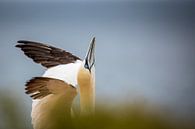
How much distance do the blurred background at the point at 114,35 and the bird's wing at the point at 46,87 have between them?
0.17ft

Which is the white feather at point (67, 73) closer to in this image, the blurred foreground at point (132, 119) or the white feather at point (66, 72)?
the white feather at point (66, 72)

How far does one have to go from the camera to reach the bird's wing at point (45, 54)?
233 cm

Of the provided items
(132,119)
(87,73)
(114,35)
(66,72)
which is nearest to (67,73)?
(66,72)

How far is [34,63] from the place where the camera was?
7.63 ft

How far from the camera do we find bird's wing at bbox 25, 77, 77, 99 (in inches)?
89.4

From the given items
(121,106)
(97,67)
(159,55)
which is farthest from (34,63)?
(121,106)

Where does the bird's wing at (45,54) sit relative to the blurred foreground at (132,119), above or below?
below

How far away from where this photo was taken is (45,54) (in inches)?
92.8

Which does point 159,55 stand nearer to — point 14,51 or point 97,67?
point 97,67

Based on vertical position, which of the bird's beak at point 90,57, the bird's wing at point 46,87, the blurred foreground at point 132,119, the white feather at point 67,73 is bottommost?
the bird's wing at point 46,87

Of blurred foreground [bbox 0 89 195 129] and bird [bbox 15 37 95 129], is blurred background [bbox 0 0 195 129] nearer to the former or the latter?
bird [bbox 15 37 95 129]

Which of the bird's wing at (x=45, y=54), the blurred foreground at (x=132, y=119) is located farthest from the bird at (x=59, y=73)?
the blurred foreground at (x=132, y=119)

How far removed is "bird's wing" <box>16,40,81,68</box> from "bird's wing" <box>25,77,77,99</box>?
0.39 ft

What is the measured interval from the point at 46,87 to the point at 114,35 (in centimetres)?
63
